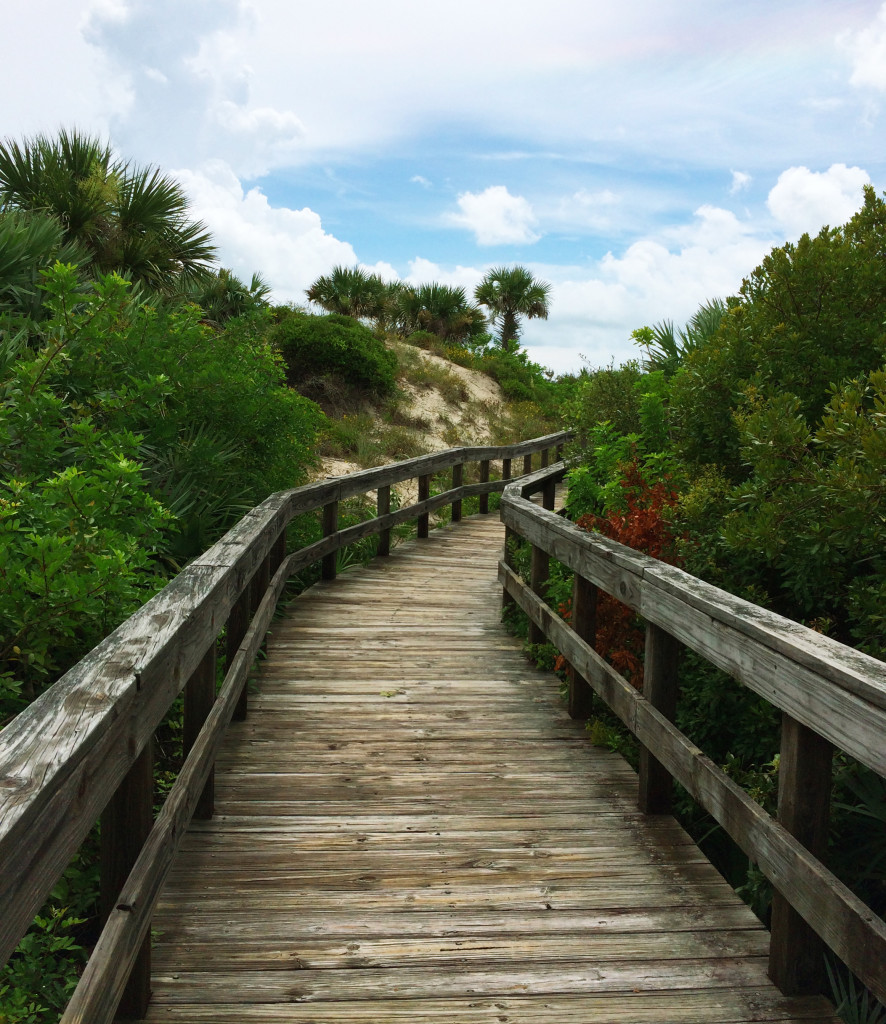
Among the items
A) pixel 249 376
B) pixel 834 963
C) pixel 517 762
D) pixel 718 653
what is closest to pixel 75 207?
pixel 249 376

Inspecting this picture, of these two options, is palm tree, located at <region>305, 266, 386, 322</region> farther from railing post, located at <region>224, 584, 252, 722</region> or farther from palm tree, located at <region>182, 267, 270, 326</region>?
railing post, located at <region>224, 584, 252, 722</region>

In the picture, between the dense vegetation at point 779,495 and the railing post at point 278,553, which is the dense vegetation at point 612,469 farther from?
the railing post at point 278,553

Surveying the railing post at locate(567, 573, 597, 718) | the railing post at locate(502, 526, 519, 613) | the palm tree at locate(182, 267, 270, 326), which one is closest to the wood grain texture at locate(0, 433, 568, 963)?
the railing post at locate(567, 573, 597, 718)

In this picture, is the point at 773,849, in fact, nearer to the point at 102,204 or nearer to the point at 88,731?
the point at 88,731

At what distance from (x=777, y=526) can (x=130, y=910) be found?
3038mm

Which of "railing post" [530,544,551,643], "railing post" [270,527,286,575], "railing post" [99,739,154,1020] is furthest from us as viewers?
"railing post" [270,527,286,575]

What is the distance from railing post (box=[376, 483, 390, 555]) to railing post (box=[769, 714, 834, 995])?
7.20 meters

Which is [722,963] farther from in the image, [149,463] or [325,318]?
[325,318]

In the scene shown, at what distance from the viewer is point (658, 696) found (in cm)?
364

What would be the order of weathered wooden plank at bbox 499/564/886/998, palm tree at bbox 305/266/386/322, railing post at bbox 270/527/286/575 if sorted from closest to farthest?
weathered wooden plank at bbox 499/564/886/998
railing post at bbox 270/527/286/575
palm tree at bbox 305/266/386/322

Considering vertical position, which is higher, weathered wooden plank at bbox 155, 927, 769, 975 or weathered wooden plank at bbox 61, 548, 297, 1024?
weathered wooden plank at bbox 61, 548, 297, 1024

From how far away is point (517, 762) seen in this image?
14.3ft

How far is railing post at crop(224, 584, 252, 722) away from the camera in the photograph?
4.36 metres

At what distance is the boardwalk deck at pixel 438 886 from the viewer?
8.35ft
